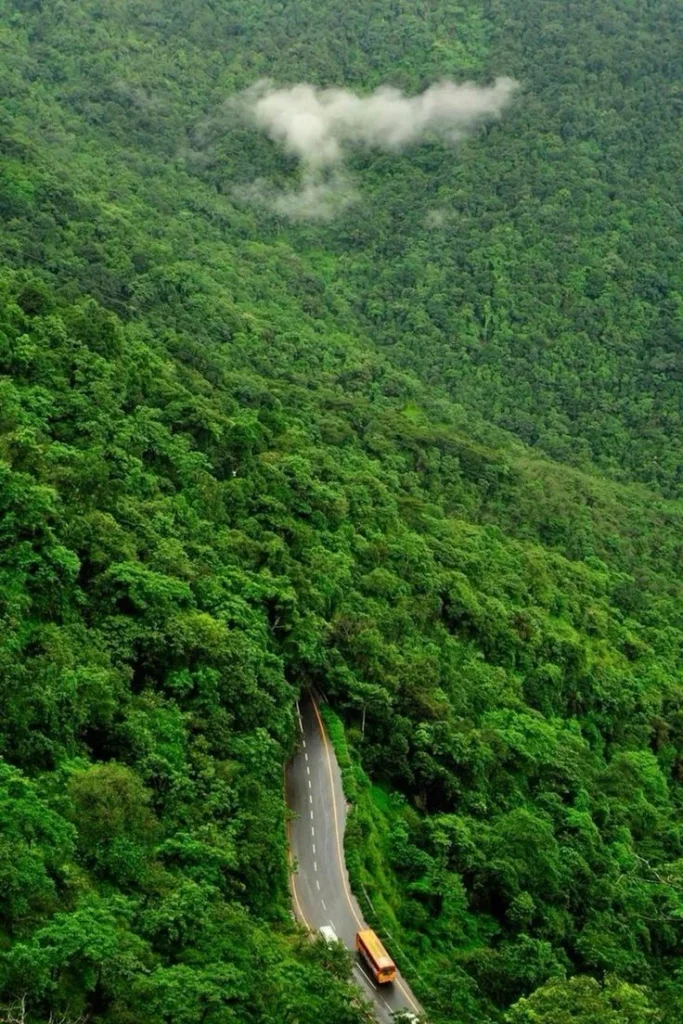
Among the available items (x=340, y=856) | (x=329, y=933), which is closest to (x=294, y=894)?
(x=329, y=933)

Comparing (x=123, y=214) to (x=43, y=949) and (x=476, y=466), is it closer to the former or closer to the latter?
(x=476, y=466)

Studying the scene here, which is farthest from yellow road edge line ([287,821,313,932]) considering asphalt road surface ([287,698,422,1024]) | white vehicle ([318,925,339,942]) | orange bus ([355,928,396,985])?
orange bus ([355,928,396,985])

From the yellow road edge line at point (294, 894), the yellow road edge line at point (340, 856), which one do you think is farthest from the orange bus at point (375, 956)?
the yellow road edge line at point (294, 894)

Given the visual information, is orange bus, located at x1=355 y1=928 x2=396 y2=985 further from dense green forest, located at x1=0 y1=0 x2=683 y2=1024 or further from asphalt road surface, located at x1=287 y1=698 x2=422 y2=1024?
dense green forest, located at x1=0 y1=0 x2=683 y2=1024

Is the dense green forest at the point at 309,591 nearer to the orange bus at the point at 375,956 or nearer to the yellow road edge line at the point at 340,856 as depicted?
the yellow road edge line at the point at 340,856

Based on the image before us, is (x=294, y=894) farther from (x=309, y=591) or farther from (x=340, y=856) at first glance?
(x=309, y=591)

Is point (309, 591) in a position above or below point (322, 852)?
above

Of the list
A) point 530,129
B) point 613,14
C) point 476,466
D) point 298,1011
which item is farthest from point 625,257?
point 298,1011
